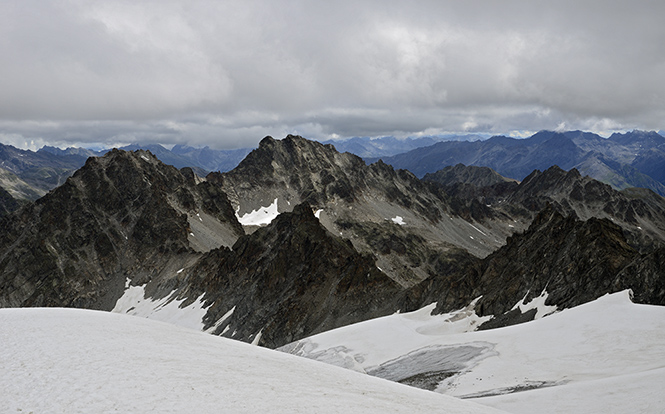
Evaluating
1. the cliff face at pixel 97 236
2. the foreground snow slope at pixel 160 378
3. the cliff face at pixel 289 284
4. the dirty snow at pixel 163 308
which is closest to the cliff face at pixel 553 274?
the cliff face at pixel 289 284

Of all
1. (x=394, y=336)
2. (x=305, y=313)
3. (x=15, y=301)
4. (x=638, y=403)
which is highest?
(x=638, y=403)

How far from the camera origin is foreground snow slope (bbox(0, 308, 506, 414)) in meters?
14.5

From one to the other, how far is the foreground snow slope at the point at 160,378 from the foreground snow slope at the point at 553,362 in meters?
6.73

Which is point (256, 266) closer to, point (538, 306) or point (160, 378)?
point (538, 306)

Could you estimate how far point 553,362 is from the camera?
98.2ft

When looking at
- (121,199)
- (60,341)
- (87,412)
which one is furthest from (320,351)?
(121,199)

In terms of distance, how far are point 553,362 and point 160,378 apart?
2561 cm

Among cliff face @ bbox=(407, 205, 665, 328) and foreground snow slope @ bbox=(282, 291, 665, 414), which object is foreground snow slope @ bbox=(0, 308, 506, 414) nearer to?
foreground snow slope @ bbox=(282, 291, 665, 414)

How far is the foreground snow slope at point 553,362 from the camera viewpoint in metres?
21.8

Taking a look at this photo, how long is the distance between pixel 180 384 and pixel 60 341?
28.4ft

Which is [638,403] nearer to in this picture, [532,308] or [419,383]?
[419,383]

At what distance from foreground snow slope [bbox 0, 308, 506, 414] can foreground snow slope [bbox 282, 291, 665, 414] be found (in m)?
6.73

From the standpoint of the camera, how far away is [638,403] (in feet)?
62.8

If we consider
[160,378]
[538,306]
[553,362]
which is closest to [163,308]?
[538,306]
